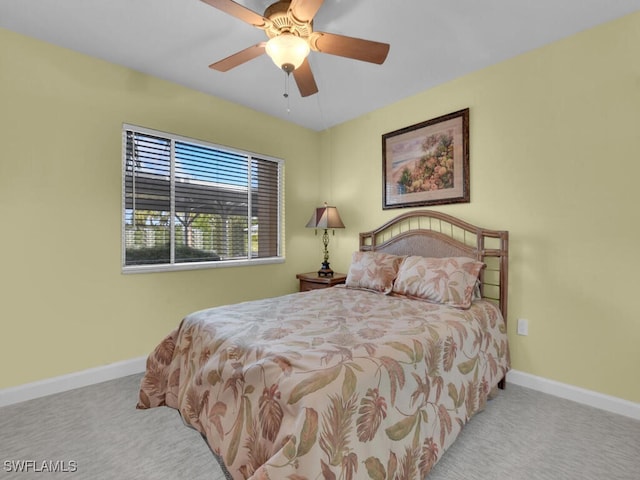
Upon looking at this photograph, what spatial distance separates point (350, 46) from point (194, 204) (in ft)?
6.78

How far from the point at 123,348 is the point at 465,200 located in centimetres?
322

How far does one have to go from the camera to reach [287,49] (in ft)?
5.24

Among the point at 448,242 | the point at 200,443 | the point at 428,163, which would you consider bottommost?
the point at 200,443

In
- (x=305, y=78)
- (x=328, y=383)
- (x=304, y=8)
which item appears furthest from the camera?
(x=305, y=78)

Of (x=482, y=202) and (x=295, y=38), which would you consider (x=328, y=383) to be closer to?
(x=295, y=38)

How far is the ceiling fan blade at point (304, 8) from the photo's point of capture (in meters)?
1.44

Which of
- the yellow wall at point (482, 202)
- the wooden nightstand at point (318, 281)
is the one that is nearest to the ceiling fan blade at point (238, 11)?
the yellow wall at point (482, 202)

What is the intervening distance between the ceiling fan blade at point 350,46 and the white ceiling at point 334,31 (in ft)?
1.04

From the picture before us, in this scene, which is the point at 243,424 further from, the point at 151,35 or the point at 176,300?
the point at 151,35

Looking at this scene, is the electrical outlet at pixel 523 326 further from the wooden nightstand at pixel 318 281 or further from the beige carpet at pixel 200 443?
the wooden nightstand at pixel 318 281

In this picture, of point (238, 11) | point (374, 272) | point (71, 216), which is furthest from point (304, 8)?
point (71, 216)

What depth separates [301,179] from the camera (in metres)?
3.88

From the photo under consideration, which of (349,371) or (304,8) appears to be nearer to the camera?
(349,371)

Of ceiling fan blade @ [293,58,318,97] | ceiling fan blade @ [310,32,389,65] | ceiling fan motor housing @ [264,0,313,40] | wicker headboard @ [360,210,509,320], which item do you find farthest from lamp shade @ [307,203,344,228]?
ceiling fan motor housing @ [264,0,313,40]
